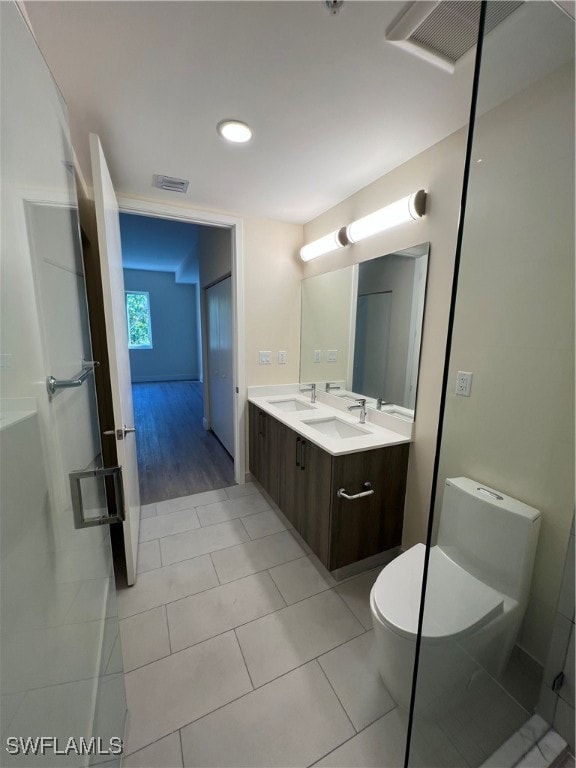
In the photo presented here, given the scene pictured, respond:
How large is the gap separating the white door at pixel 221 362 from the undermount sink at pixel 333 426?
3.64 ft

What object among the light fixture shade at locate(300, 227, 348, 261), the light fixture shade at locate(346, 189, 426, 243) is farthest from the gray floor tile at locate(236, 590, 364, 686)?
the light fixture shade at locate(300, 227, 348, 261)

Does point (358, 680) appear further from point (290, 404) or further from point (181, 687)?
point (290, 404)

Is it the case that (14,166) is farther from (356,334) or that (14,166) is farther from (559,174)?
(356,334)

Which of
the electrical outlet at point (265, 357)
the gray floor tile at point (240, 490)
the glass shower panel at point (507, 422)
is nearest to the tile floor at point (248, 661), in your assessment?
the glass shower panel at point (507, 422)

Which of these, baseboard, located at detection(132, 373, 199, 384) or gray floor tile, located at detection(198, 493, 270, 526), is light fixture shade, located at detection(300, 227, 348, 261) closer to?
gray floor tile, located at detection(198, 493, 270, 526)

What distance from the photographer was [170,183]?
198 cm

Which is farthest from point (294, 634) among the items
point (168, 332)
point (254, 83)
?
point (168, 332)

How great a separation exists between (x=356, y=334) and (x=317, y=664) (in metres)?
1.88

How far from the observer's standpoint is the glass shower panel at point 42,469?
52cm

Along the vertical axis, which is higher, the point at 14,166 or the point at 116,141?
the point at 116,141

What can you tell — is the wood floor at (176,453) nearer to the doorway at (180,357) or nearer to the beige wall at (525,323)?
the doorway at (180,357)

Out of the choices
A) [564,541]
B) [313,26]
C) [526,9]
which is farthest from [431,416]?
[313,26]

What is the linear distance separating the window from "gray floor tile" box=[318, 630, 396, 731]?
7.63m

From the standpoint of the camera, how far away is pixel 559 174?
1.00 metres
